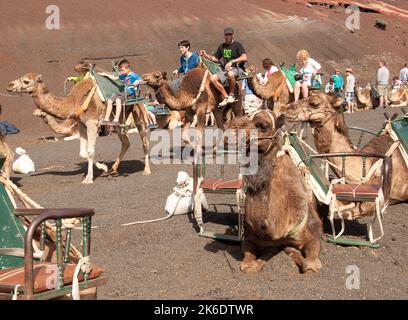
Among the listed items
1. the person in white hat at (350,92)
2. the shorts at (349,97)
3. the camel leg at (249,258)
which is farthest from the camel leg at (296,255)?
the shorts at (349,97)

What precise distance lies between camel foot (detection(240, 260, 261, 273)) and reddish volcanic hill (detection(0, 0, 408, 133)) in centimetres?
1950

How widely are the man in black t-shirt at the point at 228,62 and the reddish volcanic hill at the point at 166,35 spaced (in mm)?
12389

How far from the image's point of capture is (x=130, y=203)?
35.9ft

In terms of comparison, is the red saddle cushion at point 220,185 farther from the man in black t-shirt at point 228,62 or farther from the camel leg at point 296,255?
the man in black t-shirt at point 228,62

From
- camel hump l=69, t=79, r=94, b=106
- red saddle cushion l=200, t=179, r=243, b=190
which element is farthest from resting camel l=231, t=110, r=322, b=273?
camel hump l=69, t=79, r=94, b=106

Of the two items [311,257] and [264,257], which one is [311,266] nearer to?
[311,257]

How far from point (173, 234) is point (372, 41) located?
46.5 m

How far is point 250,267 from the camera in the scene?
687 cm

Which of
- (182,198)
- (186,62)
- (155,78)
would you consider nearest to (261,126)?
(182,198)

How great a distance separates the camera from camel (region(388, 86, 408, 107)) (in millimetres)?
27438

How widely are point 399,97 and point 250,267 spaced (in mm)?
22119

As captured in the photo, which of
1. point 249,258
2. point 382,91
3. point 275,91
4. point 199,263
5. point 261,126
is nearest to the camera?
point 261,126
